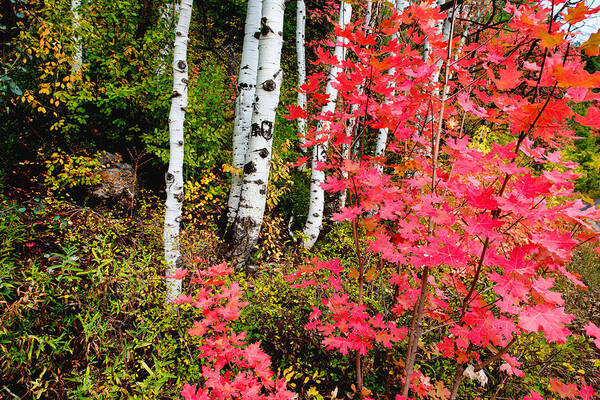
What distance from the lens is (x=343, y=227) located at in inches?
183

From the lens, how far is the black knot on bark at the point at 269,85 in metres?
3.02

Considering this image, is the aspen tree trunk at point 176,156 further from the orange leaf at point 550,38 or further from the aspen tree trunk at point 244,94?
the orange leaf at point 550,38

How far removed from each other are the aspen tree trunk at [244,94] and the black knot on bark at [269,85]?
1045 mm

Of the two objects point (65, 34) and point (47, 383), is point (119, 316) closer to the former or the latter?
point (47, 383)

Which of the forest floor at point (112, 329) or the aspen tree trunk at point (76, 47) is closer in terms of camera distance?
the forest floor at point (112, 329)

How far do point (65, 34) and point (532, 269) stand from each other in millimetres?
5769

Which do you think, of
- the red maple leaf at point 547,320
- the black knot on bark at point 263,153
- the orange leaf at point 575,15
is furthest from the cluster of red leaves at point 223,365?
the orange leaf at point 575,15

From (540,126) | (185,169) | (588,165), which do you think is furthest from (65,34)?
(588,165)

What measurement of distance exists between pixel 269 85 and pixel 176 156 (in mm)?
1305

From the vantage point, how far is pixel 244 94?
13.1 ft

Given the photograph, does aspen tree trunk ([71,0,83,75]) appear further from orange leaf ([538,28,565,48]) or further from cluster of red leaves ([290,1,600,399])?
orange leaf ([538,28,565,48])

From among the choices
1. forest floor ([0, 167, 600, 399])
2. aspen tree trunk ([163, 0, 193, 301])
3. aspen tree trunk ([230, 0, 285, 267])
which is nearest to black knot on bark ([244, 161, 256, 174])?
aspen tree trunk ([230, 0, 285, 267])

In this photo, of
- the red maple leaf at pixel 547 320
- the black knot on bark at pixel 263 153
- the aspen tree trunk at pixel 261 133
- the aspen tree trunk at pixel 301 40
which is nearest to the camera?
the red maple leaf at pixel 547 320

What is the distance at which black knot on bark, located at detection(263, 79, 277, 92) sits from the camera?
3.02 m
